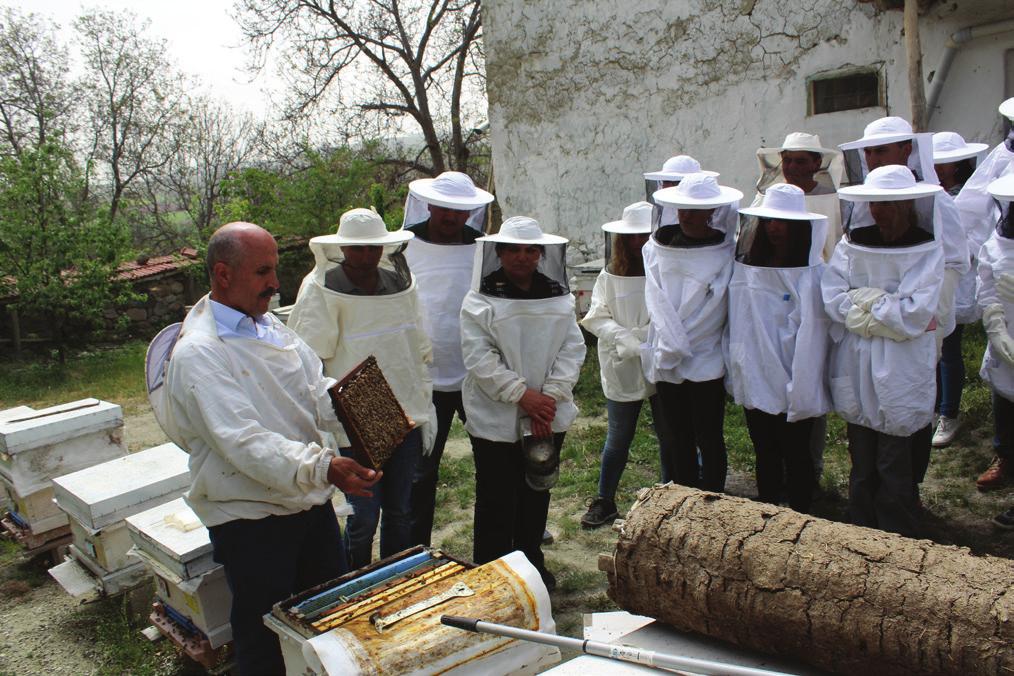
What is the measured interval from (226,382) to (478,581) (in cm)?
95

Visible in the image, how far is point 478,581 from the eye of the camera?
2262 mm

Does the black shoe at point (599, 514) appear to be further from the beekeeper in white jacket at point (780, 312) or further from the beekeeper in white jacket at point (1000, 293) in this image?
the beekeeper in white jacket at point (1000, 293)

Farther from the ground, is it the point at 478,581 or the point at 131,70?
the point at 131,70

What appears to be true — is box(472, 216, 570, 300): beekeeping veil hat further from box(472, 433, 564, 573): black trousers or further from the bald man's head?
the bald man's head

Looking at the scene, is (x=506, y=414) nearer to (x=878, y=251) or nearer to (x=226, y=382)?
(x=226, y=382)

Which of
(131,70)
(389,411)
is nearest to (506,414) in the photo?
(389,411)

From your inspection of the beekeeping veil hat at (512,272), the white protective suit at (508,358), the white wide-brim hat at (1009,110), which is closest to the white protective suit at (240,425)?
the white protective suit at (508,358)

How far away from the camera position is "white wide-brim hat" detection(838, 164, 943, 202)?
2.97 metres

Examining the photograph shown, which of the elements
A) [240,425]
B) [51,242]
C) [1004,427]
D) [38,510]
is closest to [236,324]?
[240,425]

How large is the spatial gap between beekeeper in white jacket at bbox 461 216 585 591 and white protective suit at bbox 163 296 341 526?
93 centimetres

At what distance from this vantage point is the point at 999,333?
3.50 m

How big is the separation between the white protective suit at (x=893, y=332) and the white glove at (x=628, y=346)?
892 mm

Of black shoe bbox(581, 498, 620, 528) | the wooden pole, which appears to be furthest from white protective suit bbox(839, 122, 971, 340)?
the wooden pole

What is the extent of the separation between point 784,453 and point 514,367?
1357 mm
